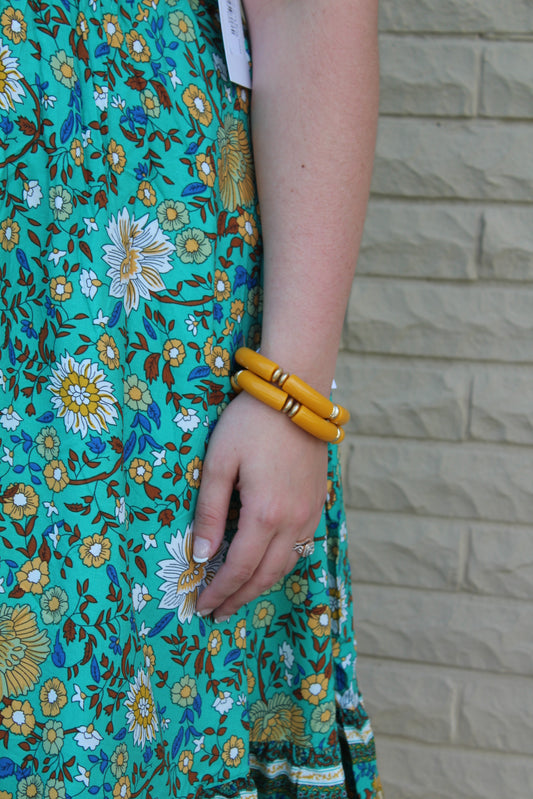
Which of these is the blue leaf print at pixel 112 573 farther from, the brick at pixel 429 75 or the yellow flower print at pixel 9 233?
the brick at pixel 429 75

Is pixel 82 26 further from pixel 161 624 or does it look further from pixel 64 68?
pixel 161 624

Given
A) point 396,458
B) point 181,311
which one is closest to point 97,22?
point 181,311

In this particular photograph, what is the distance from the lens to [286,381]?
2.00 feet

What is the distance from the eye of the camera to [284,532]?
630 mm

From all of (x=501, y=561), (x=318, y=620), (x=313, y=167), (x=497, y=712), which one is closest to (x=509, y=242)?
(x=501, y=561)

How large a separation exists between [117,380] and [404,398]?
813 millimetres

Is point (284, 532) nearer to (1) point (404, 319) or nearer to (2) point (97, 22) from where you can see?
(2) point (97, 22)

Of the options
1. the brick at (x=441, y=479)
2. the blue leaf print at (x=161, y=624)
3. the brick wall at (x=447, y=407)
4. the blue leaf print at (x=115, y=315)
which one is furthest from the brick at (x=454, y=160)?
the blue leaf print at (x=161, y=624)

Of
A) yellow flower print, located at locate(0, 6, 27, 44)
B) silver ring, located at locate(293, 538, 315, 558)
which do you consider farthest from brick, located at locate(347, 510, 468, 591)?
yellow flower print, located at locate(0, 6, 27, 44)

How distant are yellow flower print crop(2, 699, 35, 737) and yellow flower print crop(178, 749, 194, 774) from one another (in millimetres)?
165

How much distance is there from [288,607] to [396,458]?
0.62 metres

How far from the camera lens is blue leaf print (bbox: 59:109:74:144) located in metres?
0.56

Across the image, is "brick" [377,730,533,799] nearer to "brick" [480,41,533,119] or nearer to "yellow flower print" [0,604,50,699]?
"yellow flower print" [0,604,50,699]

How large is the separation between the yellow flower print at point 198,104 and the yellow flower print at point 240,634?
0.47 m
